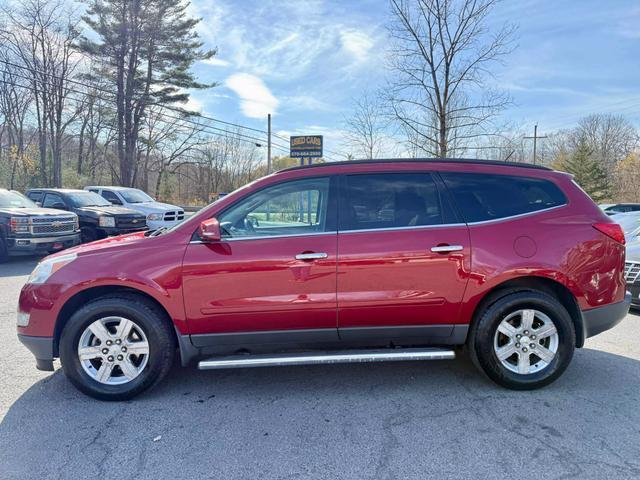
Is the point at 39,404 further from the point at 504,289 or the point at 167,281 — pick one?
the point at 504,289

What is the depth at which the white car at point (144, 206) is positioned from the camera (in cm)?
1256

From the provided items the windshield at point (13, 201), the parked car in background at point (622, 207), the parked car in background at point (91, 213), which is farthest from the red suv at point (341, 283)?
the parked car in background at point (622, 207)

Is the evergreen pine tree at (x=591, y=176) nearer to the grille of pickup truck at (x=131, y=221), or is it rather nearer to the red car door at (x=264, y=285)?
the grille of pickup truck at (x=131, y=221)

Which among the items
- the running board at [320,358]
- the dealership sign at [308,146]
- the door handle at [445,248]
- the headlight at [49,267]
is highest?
the dealership sign at [308,146]

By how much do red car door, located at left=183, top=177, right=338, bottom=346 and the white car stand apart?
33.7 ft

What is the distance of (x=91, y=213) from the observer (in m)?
10.9

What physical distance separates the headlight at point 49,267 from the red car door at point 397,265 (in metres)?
2.18

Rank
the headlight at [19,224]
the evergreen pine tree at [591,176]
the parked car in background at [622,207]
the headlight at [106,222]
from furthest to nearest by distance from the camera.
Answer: the evergreen pine tree at [591,176] → the parked car in background at [622,207] → the headlight at [106,222] → the headlight at [19,224]

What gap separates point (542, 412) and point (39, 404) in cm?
385

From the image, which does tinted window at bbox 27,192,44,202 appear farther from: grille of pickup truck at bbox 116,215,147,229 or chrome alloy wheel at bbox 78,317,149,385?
chrome alloy wheel at bbox 78,317,149,385

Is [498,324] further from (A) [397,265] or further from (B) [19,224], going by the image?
(B) [19,224]

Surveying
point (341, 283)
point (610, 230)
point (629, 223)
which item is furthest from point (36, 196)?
point (629, 223)

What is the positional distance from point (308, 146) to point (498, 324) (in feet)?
46.0

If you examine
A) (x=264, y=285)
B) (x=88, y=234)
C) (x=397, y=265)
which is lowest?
(x=88, y=234)
